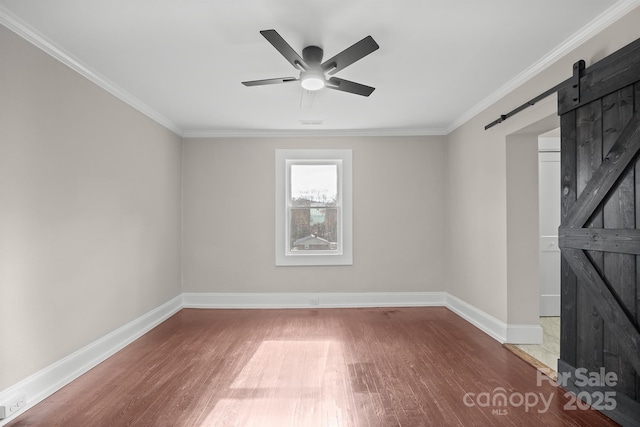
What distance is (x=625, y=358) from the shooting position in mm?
2354

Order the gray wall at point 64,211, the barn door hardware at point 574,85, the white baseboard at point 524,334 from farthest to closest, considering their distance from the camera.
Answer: the white baseboard at point 524,334, the barn door hardware at point 574,85, the gray wall at point 64,211

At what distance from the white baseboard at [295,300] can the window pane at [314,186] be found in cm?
145

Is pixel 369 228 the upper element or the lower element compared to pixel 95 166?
lower

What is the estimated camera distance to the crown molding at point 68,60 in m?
2.48

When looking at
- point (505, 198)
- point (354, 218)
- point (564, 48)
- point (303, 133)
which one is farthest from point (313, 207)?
point (564, 48)

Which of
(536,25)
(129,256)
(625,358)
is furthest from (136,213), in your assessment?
(625,358)

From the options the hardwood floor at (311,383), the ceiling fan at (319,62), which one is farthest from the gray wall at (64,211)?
the ceiling fan at (319,62)

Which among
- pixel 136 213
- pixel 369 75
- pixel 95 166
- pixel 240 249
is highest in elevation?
pixel 369 75

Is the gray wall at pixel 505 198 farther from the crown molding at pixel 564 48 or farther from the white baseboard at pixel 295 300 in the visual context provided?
the white baseboard at pixel 295 300

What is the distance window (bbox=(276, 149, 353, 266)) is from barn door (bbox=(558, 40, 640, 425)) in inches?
125

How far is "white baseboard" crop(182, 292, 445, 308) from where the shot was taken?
5.60m

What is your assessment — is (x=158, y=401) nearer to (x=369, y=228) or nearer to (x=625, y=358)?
(x=625, y=358)

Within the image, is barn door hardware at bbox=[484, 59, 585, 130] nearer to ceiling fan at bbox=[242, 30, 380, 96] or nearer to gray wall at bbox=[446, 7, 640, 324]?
gray wall at bbox=[446, 7, 640, 324]

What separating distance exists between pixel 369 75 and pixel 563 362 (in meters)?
2.98
